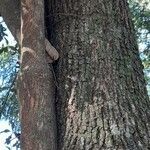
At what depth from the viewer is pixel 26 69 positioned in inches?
110

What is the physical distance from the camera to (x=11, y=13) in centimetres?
305

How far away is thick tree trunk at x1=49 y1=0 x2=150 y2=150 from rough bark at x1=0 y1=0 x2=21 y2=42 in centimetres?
31

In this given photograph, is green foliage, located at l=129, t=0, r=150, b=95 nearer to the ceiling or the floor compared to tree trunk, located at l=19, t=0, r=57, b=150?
nearer to the ceiling

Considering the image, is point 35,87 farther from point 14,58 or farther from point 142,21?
point 142,21

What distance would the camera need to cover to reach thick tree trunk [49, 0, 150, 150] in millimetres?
2576

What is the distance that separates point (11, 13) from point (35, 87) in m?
0.64

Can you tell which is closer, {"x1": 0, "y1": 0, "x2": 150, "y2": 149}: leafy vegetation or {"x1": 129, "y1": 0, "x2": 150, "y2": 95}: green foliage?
{"x1": 0, "y1": 0, "x2": 150, "y2": 149}: leafy vegetation

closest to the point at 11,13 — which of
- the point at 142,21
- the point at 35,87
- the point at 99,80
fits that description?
the point at 35,87

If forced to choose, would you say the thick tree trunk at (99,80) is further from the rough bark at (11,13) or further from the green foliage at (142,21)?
the green foliage at (142,21)

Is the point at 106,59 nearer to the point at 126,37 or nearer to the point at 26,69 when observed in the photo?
the point at 126,37

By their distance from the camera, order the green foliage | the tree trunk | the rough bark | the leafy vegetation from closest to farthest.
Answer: the tree trunk → the rough bark → the leafy vegetation → the green foliage

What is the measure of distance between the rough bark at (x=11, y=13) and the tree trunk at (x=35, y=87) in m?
0.09

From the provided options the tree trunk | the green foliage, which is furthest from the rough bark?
the green foliage

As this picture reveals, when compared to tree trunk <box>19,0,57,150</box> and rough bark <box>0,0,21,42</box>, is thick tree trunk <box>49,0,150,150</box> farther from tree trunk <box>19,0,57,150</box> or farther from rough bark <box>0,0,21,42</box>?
rough bark <box>0,0,21,42</box>
